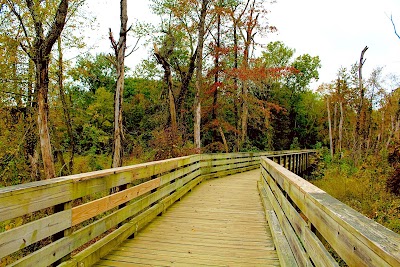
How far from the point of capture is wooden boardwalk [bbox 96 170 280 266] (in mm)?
3605

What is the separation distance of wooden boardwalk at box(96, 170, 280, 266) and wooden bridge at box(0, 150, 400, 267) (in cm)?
1

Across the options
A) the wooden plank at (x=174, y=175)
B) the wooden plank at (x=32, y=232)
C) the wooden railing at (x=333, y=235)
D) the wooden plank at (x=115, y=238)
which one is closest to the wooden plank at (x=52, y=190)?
the wooden plank at (x=32, y=232)

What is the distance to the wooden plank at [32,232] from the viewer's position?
2.04 meters

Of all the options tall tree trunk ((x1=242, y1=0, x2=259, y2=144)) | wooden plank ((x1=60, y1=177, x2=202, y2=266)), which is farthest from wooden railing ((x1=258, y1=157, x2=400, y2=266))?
tall tree trunk ((x1=242, y1=0, x2=259, y2=144))

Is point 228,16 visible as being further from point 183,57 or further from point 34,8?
point 34,8

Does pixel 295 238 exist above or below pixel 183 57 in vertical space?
below

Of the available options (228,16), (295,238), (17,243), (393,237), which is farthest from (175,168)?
(228,16)

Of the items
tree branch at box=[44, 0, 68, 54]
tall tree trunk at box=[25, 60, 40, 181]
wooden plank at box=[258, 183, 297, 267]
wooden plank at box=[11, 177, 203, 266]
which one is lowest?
wooden plank at box=[258, 183, 297, 267]

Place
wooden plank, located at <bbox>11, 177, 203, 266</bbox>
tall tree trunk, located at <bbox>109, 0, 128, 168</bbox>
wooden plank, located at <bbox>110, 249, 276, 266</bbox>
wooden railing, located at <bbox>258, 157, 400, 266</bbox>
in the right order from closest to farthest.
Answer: wooden railing, located at <bbox>258, 157, 400, 266</bbox>
wooden plank, located at <bbox>11, 177, 203, 266</bbox>
wooden plank, located at <bbox>110, 249, 276, 266</bbox>
tall tree trunk, located at <bbox>109, 0, 128, 168</bbox>

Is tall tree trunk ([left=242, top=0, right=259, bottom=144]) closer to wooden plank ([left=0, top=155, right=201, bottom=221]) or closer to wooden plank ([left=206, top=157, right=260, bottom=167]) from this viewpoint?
wooden plank ([left=206, top=157, right=260, bottom=167])

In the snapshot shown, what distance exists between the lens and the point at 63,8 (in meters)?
9.51

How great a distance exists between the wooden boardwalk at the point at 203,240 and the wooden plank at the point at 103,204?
58cm

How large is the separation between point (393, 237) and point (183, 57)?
24462mm

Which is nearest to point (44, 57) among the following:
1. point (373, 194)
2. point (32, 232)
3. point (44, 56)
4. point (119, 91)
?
point (44, 56)
